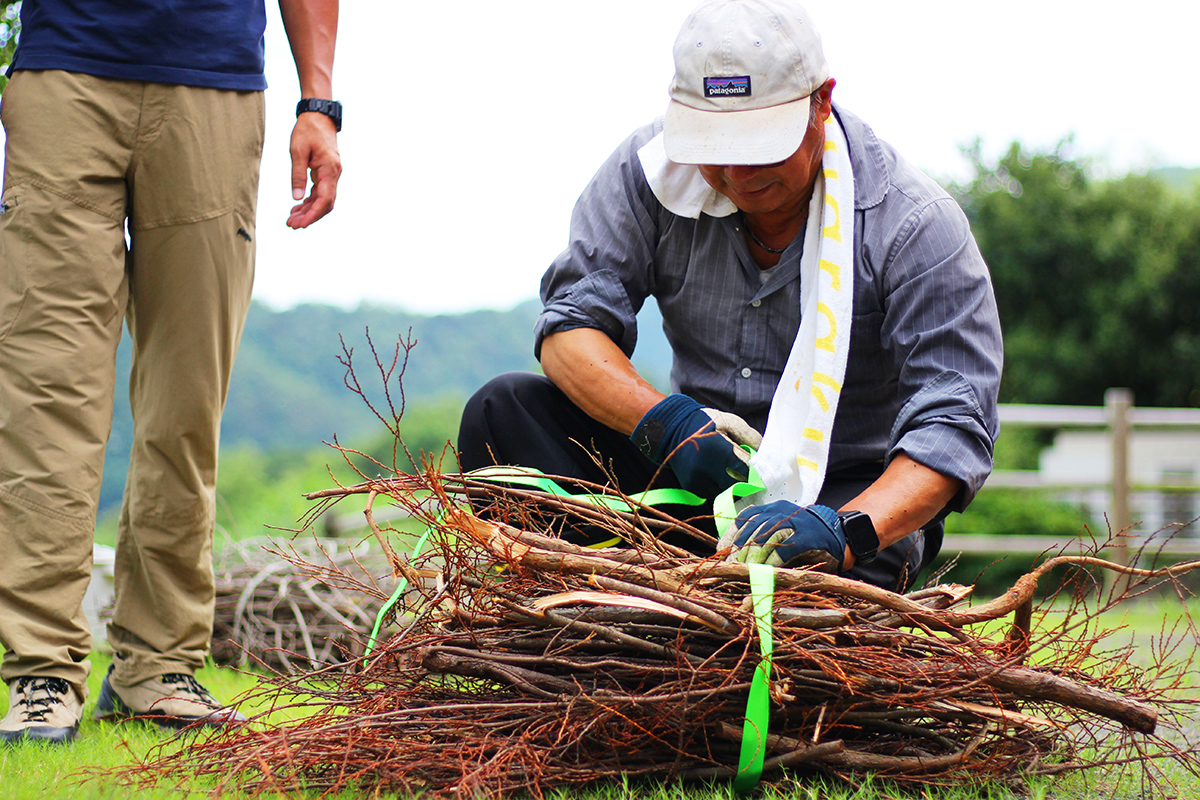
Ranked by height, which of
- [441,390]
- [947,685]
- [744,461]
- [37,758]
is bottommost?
[441,390]

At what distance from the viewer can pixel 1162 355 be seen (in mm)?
22938

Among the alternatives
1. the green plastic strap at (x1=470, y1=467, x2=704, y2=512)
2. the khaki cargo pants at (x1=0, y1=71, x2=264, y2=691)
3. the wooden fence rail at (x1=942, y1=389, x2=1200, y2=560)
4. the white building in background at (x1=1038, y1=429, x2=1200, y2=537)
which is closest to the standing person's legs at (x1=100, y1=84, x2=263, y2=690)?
the khaki cargo pants at (x1=0, y1=71, x2=264, y2=691)

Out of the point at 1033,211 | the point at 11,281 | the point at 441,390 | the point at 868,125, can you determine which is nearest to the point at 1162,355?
the point at 1033,211

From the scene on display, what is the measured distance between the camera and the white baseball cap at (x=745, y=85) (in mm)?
2223

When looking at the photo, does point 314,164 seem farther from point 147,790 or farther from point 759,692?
point 759,692

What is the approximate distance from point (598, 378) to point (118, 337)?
112 centimetres

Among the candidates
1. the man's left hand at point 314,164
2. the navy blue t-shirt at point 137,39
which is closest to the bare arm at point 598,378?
the man's left hand at point 314,164

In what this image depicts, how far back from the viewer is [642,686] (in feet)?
5.83

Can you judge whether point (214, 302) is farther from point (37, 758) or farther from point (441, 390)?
point (441, 390)

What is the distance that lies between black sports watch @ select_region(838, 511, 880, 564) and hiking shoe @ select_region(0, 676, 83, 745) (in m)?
1.61

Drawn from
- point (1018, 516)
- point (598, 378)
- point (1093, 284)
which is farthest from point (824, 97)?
point (1093, 284)

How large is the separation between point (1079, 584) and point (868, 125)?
1.25 meters

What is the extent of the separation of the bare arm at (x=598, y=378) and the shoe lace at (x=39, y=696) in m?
1.27

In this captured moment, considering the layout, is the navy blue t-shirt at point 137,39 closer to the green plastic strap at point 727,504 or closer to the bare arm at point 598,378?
the bare arm at point 598,378
